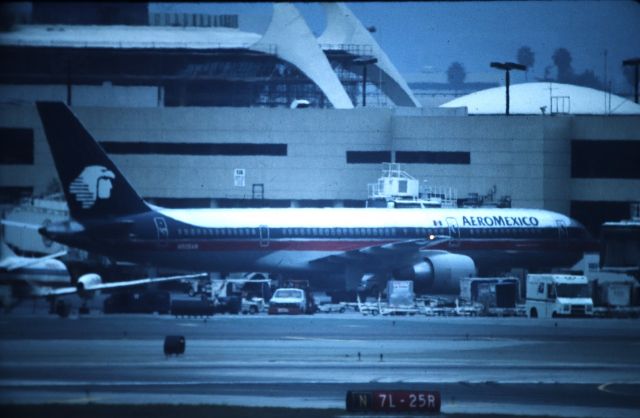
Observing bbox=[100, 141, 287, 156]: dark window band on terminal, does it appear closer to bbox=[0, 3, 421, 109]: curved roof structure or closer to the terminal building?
the terminal building

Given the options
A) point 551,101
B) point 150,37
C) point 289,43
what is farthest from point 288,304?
point 150,37

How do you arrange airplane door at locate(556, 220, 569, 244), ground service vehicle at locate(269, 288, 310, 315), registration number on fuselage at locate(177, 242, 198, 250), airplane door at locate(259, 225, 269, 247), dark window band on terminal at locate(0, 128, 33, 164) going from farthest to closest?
dark window band on terminal at locate(0, 128, 33, 164) < airplane door at locate(556, 220, 569, 244) < airplane door at locate(259, 225, 269, 247) < registration number on fuselage at locate(177, 242, 198, 250) < ground service vehicle at locate(269, 288, 310, 315)

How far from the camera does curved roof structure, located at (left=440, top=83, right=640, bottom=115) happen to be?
10950 centimetres

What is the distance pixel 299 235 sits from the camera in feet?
222

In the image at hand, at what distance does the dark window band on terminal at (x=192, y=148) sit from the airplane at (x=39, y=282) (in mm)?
34446

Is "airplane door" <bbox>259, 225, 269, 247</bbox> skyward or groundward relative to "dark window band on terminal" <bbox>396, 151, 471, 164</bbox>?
groundward

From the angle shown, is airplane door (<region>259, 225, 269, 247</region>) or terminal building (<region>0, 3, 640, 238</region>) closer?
airplane door (<region>259, 225, 269, 247</region>)

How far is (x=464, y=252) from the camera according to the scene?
69875 mm

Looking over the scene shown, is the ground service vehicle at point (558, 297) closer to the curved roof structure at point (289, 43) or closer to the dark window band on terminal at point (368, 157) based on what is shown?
the dark window band on terminal at point (368, 157)

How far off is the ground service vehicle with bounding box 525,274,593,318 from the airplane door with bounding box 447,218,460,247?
35.8 ft

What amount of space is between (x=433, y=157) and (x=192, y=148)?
17014mm

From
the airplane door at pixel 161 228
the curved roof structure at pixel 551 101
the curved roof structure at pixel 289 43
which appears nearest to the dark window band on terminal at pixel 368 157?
the curved roof structure at pixel 551 101

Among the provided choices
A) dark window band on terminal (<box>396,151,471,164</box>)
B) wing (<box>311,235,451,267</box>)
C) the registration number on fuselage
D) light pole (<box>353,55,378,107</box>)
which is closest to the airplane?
the registration number on fuselage

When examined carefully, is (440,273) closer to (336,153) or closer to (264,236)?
(264,236)
